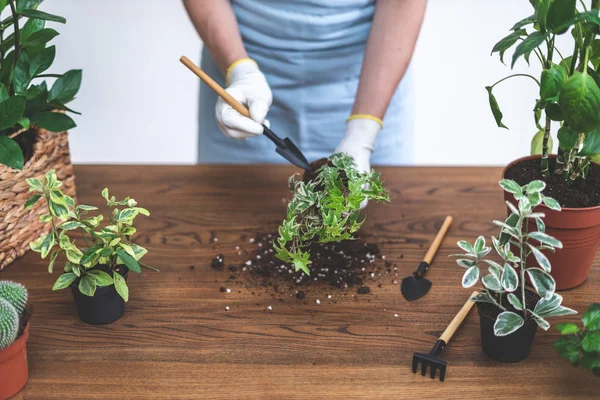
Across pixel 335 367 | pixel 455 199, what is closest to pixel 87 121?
pixel 455 199

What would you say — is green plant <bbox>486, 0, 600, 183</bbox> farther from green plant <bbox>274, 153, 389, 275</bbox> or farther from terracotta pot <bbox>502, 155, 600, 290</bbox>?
green plant <bbox>274, 153, 389, 275</bbox>

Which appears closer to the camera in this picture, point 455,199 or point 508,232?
point 508,232

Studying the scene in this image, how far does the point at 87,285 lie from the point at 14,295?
0.41ft

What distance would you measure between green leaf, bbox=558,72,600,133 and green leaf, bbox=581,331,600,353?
0.32 meters

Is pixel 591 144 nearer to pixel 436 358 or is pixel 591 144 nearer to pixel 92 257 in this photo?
pixel 436 358

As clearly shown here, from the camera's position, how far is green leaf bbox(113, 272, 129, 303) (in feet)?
3.54

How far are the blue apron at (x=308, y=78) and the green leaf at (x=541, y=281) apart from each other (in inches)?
38.1

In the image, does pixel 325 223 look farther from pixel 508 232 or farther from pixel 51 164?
pixel 51 164

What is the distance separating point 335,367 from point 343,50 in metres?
1.10

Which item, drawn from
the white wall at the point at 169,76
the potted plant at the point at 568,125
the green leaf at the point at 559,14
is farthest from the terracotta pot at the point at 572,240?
the white wall at the point at 169,76

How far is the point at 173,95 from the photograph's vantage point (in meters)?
3.62

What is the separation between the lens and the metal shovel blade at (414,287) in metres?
1.18

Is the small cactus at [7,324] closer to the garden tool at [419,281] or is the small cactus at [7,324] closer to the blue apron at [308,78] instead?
the garden tool at [419,281]

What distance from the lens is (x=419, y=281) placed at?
122 cm
